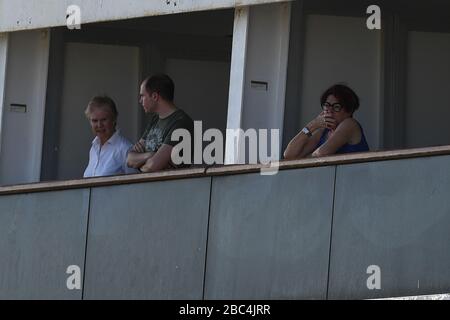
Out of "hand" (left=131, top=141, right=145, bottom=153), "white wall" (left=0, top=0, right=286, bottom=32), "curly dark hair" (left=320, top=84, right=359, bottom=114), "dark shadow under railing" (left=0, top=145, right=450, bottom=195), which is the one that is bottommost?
"dark shadow under railing" (left=0, top=145, right=450, bottom=195)

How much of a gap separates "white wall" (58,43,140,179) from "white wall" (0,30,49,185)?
0.39 meters

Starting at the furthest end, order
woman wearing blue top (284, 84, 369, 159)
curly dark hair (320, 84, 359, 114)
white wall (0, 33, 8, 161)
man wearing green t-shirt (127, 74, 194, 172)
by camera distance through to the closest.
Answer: white wall (0, 33, 8, 161) < man wearing green t-shirt (127, 74, 194, 172) < curly dark hair (320, 84, 359, 114) < woman wearing blue top (284, 84, 369, 159)

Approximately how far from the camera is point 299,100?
1226 cm

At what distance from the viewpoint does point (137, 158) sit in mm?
11852

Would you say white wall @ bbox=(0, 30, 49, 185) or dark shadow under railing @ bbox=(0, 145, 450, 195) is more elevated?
white wall @ bbox=(0, 30, 49, 185)

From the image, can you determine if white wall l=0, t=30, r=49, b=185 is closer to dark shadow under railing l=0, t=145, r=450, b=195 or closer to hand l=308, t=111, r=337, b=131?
dark shadow under railing l=0, t=145, r=450, b=195

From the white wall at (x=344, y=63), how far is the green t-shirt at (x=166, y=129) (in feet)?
3.40

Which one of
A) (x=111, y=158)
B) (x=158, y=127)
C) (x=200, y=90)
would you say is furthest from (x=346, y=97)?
(x=200, y=90)

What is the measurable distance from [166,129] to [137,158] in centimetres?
33

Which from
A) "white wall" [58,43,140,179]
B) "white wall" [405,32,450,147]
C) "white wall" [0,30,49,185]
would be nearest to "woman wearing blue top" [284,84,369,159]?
"white wall" [405,32,450,147]

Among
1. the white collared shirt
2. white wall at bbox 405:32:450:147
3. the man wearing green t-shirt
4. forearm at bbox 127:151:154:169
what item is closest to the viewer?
the man wearing green t-shirt

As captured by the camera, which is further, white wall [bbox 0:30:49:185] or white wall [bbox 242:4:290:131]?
white wall [bbox 0:30:49:185]

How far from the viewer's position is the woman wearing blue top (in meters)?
11.0

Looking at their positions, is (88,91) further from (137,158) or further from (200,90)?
(137,158)
